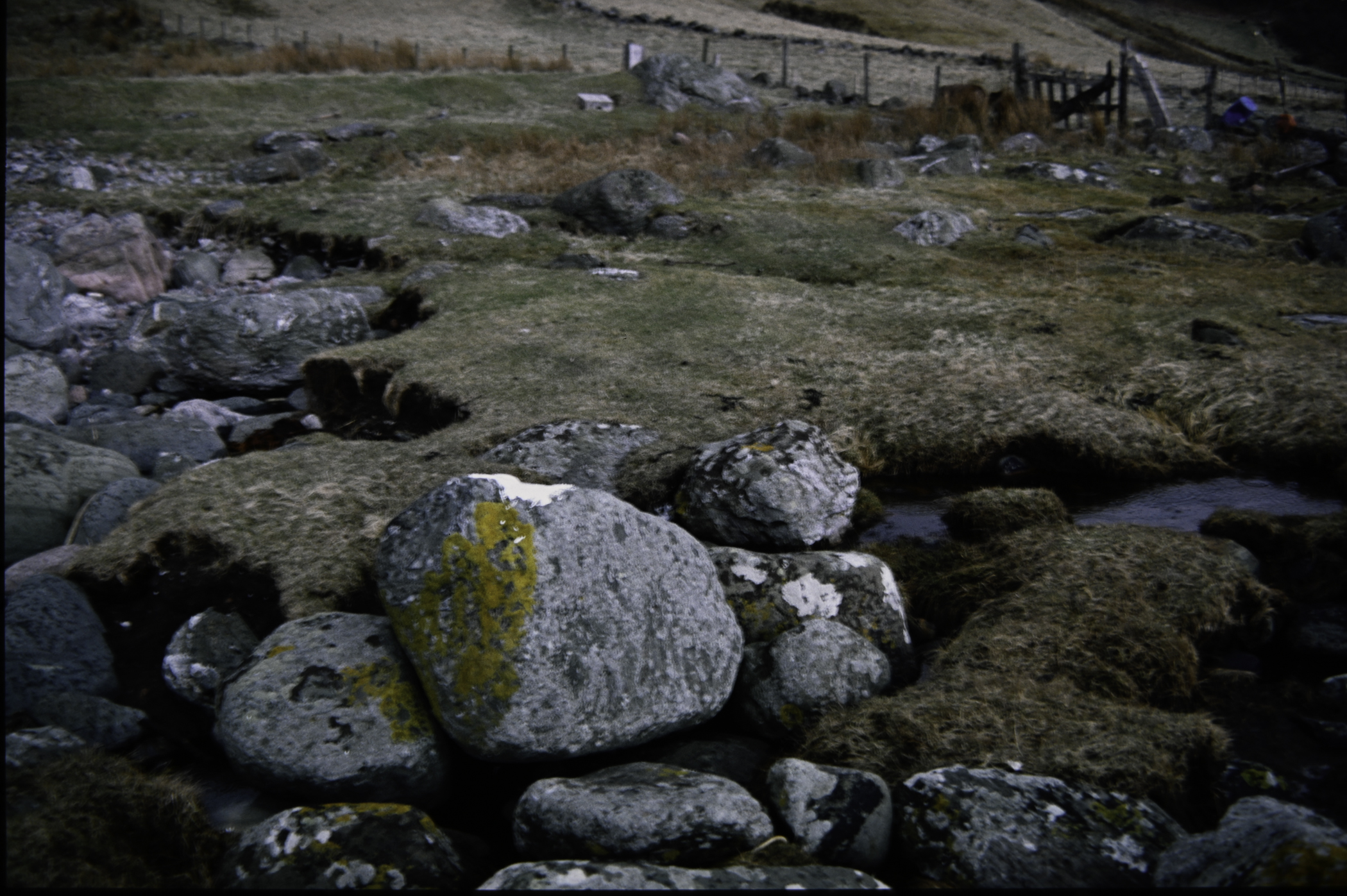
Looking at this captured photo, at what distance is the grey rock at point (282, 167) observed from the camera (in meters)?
20.7

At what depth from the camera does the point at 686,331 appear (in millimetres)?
12086

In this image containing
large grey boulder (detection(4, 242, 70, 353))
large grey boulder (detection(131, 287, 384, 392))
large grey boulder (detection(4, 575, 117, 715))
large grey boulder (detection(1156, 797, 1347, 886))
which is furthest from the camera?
large grey boulder (detection(4, 242, 70, 353))

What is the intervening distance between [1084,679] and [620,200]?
14.5 meters

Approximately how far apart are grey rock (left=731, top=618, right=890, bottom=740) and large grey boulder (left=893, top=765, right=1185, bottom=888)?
969 mm

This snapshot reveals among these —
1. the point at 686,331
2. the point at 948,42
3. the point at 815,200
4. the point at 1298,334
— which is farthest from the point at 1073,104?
the point at 948,42

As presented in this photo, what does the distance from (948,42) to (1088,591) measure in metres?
58.9

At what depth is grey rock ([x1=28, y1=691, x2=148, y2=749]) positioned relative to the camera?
5.12m

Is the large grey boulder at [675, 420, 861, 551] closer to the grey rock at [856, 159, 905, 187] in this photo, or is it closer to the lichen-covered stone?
the lichen-covered stone

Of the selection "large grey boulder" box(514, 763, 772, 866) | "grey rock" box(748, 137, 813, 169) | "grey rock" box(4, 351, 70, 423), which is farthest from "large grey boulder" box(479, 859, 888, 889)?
"grey rock" box(748, 137, 813, 169)

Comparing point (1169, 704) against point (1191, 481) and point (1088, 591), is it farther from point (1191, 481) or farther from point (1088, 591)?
point (1191, 481)

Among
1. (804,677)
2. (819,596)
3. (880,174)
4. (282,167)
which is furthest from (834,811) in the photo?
(282,167)

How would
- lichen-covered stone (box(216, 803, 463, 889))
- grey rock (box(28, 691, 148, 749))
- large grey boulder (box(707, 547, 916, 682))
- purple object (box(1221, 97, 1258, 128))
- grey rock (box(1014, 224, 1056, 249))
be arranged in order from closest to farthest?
1. lichen-covered stone (box(216, 803, 463, 889))
2. grey rock (box(28, 691, 148, 749))
3. large grey boulder (box(707, 547, 916, 682))
4. grey rock (box(1014, 224, 1056, 249))
5. purple object (box(1221, 97, 1258, 128))

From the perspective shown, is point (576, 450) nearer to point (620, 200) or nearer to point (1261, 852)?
point (1261, 852)

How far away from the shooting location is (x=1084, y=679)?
5586mm
